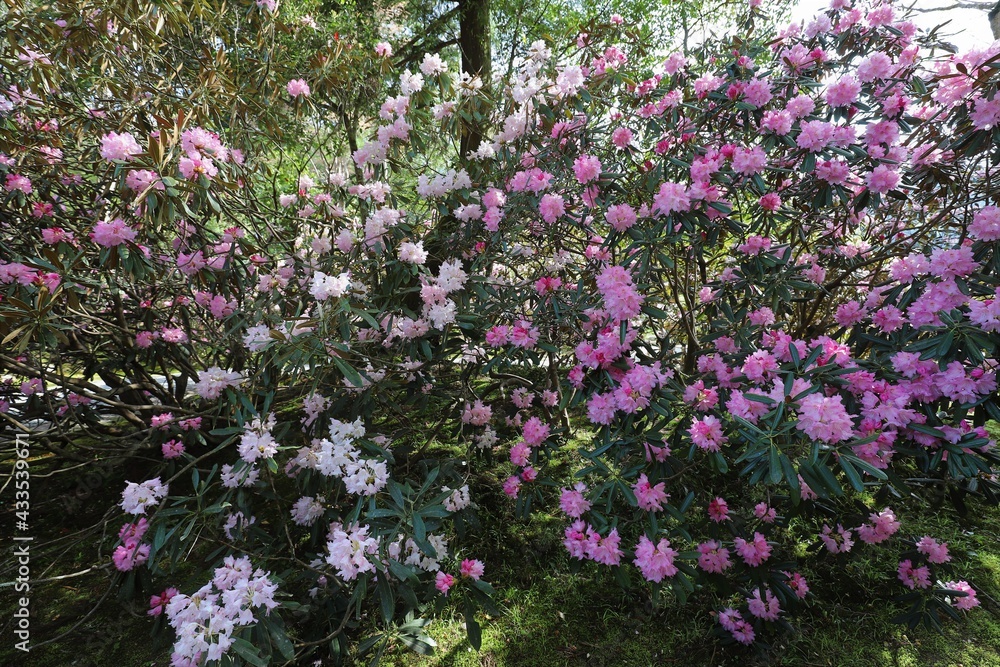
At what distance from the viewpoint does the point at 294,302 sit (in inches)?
90.7

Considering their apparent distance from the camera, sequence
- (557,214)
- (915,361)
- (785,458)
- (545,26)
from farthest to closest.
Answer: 1. (545,26)
2. (557,214)
3. (915,361)
4. (785,458)

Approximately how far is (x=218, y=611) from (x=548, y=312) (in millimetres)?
1386

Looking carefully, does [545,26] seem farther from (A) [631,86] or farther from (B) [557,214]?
(B) [557,214]

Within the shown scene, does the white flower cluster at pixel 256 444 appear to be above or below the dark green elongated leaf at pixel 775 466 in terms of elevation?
above

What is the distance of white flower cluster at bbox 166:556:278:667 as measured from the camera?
1277 mm

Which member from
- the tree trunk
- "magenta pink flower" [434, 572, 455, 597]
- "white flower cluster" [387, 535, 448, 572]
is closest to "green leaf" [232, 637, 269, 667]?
"white flower cluster" [387, 535, 448, 572]

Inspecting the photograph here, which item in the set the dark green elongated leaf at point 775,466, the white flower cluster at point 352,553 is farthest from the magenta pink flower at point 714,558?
the white flower cluster at point 352,553

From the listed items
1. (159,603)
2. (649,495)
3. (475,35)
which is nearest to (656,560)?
(649,495)

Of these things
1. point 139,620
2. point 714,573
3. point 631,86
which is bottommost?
point 714,573

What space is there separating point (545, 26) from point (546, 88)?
8.11 ft

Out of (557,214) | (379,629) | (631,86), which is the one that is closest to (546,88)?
(631,86)

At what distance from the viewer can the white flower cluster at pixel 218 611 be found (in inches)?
50.3

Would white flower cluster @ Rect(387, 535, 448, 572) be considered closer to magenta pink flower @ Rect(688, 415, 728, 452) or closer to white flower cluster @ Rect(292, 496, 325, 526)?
white flower cluster @ Rect(292, 496, 325, 526)

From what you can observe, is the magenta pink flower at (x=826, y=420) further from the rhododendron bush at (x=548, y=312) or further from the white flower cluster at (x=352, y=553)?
the white flower cluster at (x=352, y=553)
